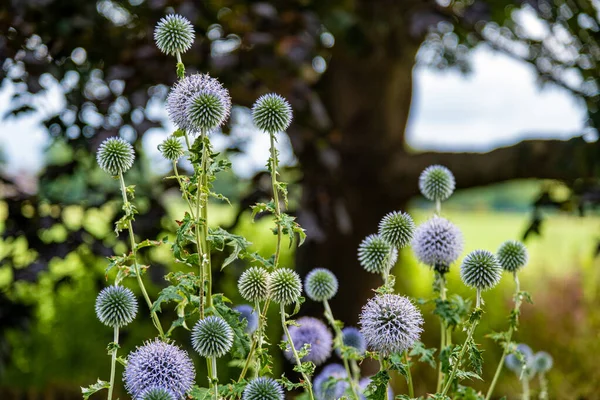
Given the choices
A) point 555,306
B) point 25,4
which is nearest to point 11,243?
point 25,4

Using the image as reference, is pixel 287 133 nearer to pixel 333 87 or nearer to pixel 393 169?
pixel 393 169

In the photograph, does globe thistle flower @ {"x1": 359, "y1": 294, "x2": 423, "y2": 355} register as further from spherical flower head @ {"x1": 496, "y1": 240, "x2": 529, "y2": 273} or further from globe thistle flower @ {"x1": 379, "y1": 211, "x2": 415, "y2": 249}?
spherical flower head @ {"x1": 496, "y1": 240, "x2": 529, "y2": 273}

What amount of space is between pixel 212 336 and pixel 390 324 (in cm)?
A: 33

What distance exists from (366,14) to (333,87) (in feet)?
2.97

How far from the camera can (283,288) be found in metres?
1.27

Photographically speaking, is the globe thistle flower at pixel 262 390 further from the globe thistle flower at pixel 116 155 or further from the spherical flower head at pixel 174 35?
the spherical flower head at pixel 174 35

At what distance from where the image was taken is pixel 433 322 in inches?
206

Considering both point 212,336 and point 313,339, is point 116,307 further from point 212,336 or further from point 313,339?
point 313,339

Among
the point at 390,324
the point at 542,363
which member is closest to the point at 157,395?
the point at 390,324

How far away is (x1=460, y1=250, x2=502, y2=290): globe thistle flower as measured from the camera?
52.7 inches

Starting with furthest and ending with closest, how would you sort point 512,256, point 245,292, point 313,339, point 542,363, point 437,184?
point 542,363 → point 313,339 → point 437,184 → point 512,256 → point 245,292

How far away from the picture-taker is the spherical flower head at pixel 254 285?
51.2 inches

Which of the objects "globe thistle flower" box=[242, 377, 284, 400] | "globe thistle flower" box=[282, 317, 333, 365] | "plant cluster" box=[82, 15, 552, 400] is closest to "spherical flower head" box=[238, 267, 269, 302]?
"plant cluster" box=[82, 15, 552, 400]

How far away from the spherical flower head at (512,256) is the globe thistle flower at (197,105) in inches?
26.4
